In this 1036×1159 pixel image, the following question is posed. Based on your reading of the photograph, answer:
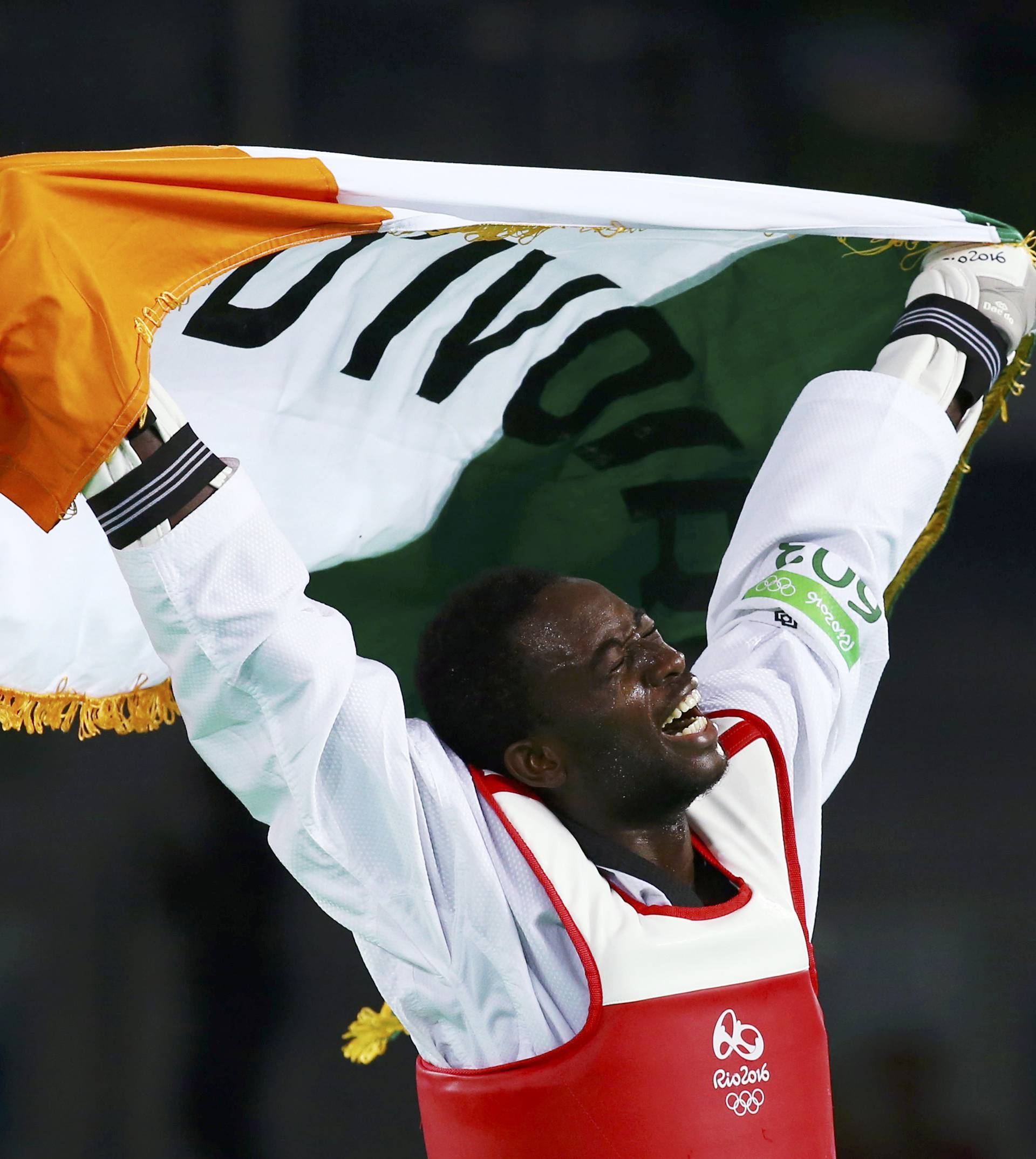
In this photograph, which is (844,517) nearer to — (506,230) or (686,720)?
(686,720)

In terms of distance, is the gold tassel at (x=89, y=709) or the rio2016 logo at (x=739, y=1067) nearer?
the rio2016 logo at (x=739, y=1067)

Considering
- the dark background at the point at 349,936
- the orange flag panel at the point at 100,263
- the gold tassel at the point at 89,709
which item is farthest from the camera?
the dark background at the point at 349,936

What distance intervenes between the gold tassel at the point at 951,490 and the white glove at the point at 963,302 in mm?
49

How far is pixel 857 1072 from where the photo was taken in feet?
8.62

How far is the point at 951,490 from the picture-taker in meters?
1.82

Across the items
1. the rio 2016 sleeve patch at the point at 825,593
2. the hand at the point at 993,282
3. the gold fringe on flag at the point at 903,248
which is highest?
the gold fringe on flag at the point at 903,248

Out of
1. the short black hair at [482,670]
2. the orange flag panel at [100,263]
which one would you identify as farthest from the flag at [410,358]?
the short black hair at [482,670]

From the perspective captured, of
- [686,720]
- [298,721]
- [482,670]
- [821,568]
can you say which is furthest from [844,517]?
[298,721]

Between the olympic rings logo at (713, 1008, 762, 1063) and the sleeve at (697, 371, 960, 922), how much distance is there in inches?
9.7

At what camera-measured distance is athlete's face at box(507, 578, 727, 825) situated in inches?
52.1

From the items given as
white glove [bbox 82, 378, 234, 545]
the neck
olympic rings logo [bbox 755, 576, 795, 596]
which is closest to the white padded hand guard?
white glove [bbox 82, 378, 234, 545]

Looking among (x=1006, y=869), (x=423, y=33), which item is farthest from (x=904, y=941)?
(x=423, y=33)

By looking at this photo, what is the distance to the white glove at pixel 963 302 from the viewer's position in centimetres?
169

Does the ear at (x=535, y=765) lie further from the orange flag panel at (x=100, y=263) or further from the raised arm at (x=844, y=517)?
the orange flag panel at (x=100, y=263)
